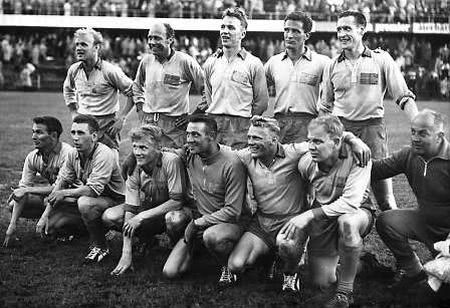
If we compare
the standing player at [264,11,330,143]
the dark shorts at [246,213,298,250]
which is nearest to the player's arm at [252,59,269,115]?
the standing player at [264,11,330,143]

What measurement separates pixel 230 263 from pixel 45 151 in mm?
2607

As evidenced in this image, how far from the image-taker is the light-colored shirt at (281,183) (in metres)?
5.65

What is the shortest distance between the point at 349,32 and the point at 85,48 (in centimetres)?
307

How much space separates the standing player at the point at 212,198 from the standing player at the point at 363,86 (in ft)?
4.71

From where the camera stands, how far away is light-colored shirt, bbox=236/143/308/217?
565 centimetres

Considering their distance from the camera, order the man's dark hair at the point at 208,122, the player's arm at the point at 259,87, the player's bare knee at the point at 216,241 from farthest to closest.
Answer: the player's arm at the point at 259,87, the man's dark hair at the point at 208,122, the player's bare knee at the point at 216,241

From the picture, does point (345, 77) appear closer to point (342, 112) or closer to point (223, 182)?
point (342, 112)

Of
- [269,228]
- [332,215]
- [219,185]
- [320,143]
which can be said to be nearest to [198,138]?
[219,185]

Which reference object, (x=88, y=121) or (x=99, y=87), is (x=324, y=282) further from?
(x=99, y=87)

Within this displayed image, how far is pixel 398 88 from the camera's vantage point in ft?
21.2

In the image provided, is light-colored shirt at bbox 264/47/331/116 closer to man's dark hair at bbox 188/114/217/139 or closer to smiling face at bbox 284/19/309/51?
smiling face at bbox 284/19/309/51

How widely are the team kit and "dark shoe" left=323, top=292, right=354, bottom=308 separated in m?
0.02

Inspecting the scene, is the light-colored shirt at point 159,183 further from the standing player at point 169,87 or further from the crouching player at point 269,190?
the standing player at point 169,87

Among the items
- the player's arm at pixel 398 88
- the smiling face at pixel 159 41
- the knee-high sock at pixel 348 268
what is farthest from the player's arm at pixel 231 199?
the smiling face at pixel 159 41
